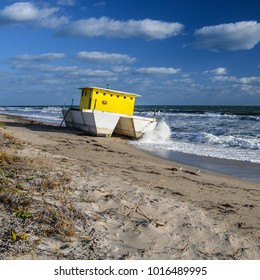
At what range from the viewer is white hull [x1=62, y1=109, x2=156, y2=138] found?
16344mm

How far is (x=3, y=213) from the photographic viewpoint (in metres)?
3.82

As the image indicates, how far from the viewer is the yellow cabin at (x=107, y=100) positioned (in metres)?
17.7

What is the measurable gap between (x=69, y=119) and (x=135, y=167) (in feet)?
43.2

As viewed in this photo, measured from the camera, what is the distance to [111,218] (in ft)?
13.5

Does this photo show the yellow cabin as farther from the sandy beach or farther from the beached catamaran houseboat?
the sandy beach

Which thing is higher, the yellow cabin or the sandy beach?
the yellow cabin

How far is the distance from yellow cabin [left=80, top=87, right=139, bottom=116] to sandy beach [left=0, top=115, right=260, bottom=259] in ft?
38.1

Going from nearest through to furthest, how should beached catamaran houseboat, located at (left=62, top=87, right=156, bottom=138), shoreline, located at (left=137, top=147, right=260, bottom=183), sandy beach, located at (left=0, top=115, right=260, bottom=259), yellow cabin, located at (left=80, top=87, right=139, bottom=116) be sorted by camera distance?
sandy beach, located at (left=0, top=115, right=260, bottom=259) < shoreline, located at (left=137, top=147, right=260, bottom=183) < beached catamaran houseboat, located at (left=62, top=87, right=156, bottom=138) < yellow cabin, located at (left=80, top=87, right=139, bottom=116)

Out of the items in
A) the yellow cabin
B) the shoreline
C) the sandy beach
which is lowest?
the sandy beach

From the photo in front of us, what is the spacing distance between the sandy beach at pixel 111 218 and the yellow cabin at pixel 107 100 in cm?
1160

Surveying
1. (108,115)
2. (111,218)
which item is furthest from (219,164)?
(108,115)

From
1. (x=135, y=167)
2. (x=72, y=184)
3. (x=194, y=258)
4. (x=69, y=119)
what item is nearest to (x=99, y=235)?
(x=194, y=258)

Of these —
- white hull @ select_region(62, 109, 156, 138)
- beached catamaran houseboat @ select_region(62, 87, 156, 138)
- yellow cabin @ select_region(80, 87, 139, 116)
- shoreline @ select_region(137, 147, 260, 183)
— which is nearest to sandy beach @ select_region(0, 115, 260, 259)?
shoreline @ select_region(137, 147, 260, 183)
